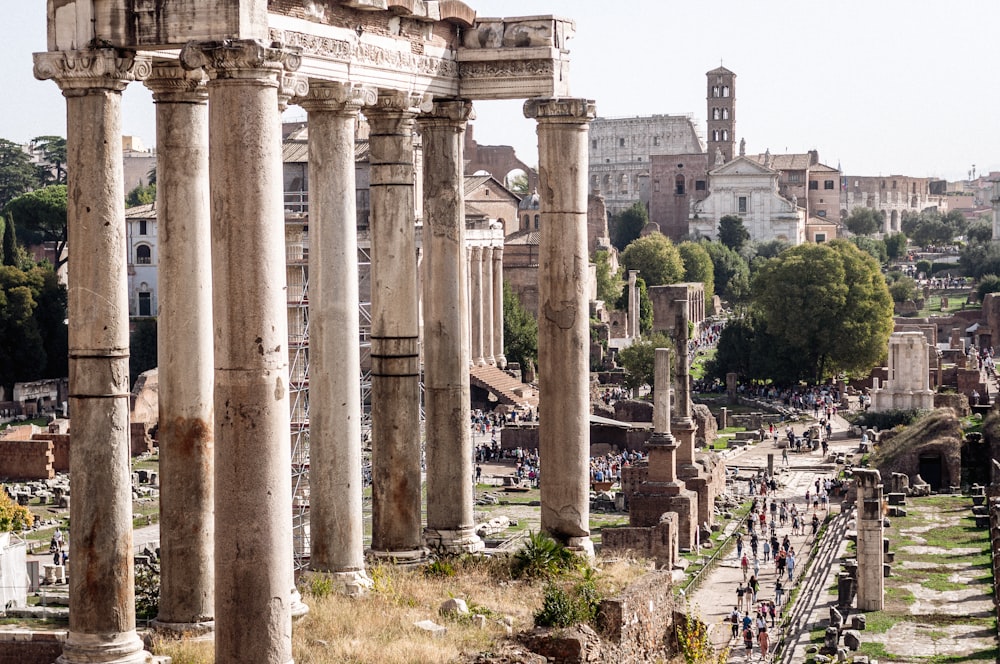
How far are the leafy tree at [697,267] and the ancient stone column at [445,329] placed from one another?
7735cm

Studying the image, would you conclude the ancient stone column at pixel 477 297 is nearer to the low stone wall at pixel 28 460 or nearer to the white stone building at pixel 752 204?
the low stone wall at pixel 28 460

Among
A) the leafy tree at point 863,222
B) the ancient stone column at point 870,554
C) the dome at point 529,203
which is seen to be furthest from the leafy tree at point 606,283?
the leafy tree at point 863,222

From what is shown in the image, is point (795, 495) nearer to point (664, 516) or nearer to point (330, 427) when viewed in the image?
point (664, 516)

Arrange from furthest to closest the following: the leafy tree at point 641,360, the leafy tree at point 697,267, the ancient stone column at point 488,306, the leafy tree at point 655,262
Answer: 1. the leafy tree at point 697,267
2. the leafy tree at point 655,262
3. the leafy tree at point 641,360
4. the ancient stone column at point 488,306

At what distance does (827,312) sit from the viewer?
60.6 m

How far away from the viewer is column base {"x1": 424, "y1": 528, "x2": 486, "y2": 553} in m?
13.7

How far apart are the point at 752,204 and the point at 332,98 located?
98845mm

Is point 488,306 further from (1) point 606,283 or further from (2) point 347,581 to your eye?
(2) point 347,581

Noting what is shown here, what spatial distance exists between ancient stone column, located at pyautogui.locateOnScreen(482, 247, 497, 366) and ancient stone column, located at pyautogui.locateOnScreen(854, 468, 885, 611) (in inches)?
1140

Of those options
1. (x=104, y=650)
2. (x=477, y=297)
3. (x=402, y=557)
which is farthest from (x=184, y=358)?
(x=477, y=297)

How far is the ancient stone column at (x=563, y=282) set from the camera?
42.5ft

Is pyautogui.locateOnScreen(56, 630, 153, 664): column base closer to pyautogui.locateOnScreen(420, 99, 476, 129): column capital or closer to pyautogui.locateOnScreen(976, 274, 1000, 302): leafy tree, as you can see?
pyautogui.locateOnScreen(420, 99, 476, 129): column capital

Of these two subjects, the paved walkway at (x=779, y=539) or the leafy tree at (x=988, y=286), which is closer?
the paved walkway at (x=779, y=539)

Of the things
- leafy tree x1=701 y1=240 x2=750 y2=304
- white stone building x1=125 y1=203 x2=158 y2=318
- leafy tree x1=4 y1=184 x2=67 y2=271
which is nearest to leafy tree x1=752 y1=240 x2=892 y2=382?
white stone building x1=125 y1=203 x2=158 y2=318
